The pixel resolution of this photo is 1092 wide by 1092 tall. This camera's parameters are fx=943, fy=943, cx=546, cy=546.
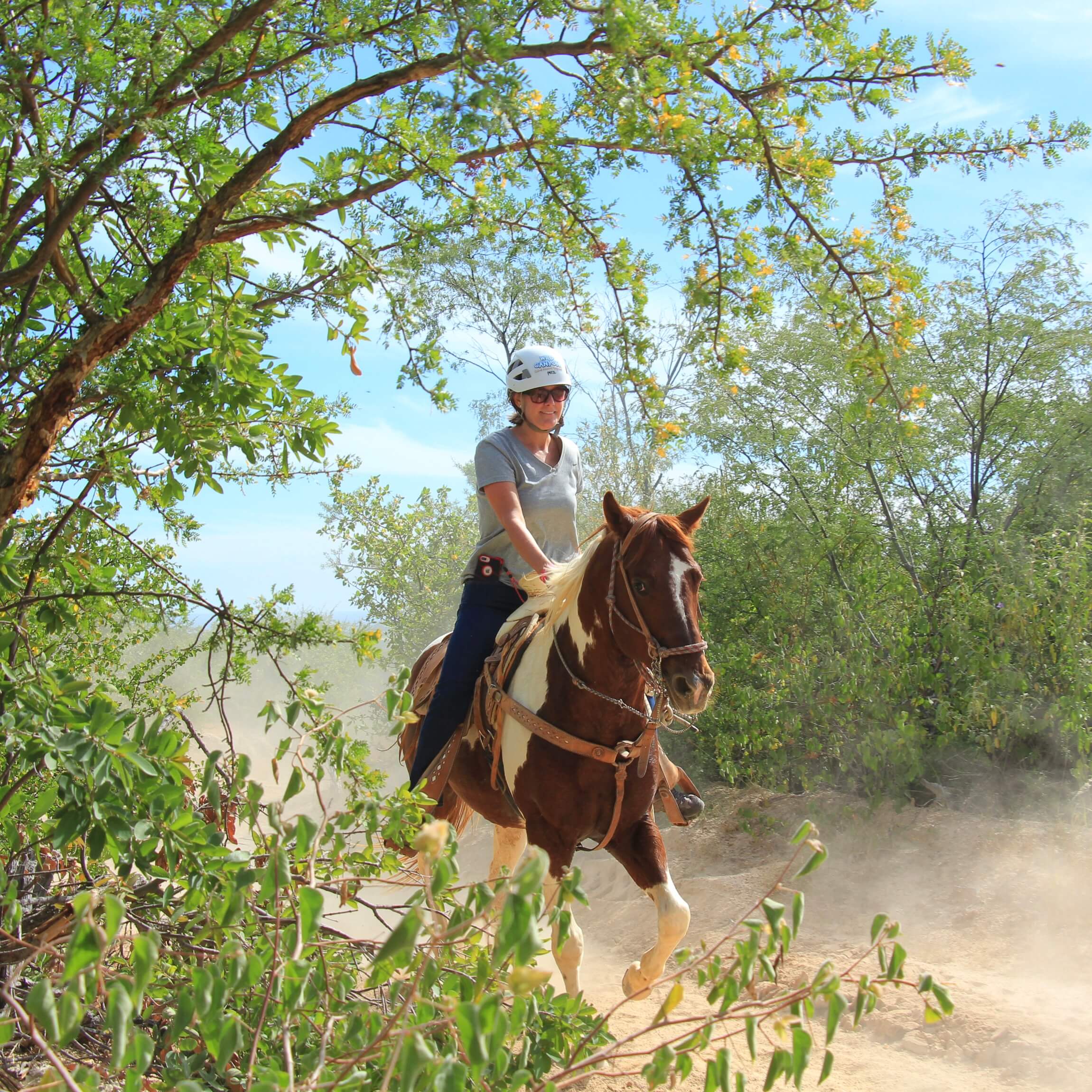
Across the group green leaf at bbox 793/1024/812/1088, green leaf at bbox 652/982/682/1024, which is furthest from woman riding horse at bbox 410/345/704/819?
green leaf at bbox 793/1024/812/1088

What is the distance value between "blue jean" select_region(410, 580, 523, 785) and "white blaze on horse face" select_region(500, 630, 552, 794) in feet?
1.27

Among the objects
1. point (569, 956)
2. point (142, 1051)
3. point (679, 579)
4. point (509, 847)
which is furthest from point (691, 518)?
point (142, 1051)

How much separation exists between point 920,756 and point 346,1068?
690cm

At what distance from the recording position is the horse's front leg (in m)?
4.06

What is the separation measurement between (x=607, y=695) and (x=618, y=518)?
31.2 inches

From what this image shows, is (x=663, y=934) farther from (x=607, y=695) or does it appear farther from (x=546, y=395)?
(x=546, y=395)

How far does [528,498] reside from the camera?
484cm

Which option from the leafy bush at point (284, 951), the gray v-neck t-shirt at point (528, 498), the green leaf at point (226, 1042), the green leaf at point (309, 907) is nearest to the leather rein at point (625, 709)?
the gray v-neck t-shirt at point (528, 498)

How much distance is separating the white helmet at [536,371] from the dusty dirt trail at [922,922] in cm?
313

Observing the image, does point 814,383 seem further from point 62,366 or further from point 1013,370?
point 62,366

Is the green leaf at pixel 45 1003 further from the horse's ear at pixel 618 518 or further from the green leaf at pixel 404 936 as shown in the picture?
the horse's ear at pixel 618 518

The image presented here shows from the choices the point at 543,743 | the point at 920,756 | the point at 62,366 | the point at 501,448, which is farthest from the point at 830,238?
the point at 920,756

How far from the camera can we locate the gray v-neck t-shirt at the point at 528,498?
4734 mm

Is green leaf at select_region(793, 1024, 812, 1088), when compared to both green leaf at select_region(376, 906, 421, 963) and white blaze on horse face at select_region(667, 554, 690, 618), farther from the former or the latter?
white blaze on horse face at select_region(667, 554, 690, 618)
